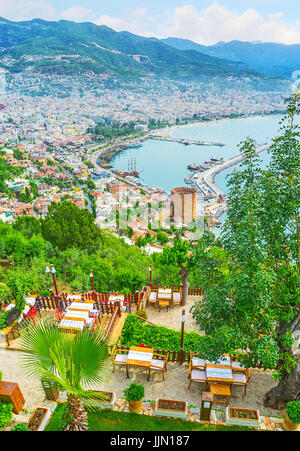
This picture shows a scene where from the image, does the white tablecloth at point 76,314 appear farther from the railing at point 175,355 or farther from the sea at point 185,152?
the sea at point 185,152

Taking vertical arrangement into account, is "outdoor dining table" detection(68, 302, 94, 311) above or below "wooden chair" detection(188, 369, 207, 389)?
above

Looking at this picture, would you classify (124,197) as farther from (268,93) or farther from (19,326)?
(268,93)

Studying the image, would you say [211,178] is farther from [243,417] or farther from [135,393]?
[135,393]

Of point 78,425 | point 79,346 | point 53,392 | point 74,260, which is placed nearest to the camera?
point 79,346

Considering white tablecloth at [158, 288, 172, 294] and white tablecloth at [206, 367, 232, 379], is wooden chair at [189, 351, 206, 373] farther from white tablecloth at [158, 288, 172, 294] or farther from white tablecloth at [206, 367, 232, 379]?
Answer: white tablecloth at [158, 288, 172, 294]

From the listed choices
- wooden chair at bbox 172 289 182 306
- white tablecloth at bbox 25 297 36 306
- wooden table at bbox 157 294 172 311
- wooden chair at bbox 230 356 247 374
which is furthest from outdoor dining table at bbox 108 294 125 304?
wooden chair at bbox 230 356 247 374

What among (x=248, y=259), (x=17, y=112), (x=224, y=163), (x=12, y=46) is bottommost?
(x=224, y=163)

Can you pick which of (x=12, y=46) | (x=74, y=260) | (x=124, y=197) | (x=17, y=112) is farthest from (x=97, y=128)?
(x=12, y=46)

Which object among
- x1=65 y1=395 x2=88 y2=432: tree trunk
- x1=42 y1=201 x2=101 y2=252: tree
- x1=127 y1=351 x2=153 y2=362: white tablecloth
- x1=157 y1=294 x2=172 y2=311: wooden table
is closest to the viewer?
x1=65 y1=395 x2=88 y2=432: tree trunk
